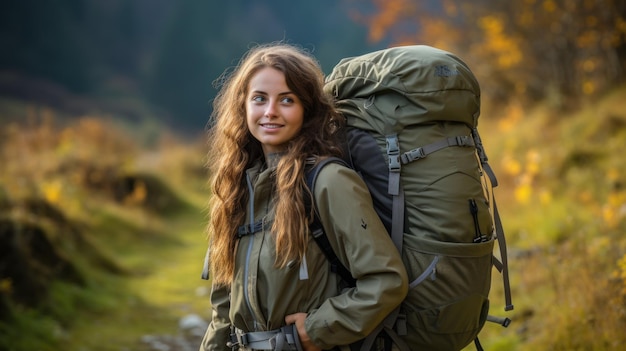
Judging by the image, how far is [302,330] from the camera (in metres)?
2.45

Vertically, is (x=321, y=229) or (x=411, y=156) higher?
(x=411, y=156)

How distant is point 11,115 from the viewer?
27.7m

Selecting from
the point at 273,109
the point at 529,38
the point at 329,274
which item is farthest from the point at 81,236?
the point at 529,38

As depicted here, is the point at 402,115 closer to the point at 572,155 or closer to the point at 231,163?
the point at 231,163

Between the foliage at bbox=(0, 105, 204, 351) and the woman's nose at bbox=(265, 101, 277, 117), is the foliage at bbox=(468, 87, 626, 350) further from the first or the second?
the foliage at bbox=(0, 105, 204, 351)

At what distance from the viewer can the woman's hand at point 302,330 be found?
2.45 metres

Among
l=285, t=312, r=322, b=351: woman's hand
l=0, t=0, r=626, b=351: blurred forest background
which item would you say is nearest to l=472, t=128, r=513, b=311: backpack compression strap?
l=285, t=312, r=322, b=351: woman's hand

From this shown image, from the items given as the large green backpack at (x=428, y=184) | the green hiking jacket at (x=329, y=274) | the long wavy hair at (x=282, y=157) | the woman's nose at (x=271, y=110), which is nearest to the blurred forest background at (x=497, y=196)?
the long wavy hair at (x=282, y=157)

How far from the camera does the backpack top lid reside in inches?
99.4

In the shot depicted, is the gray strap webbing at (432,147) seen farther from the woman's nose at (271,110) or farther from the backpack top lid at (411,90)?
the woman's nose at (271,110)

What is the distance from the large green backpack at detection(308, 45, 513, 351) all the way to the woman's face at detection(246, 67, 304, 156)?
0.24 m

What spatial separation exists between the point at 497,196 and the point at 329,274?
6734 millimetres

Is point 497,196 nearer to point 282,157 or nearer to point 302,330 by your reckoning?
point 282,157

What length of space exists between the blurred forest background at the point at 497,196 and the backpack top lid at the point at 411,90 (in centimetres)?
80
